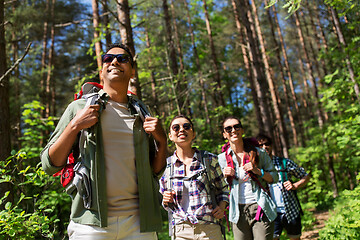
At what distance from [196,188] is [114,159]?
149 centimetres

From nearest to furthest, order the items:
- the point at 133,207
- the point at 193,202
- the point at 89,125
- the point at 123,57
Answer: the point at 89,125
the point at 133,207
the point at 123,57
the point at 193,202

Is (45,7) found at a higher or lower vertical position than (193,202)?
higher

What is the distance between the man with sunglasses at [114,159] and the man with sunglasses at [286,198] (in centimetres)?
339

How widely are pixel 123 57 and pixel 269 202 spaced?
2.54 metres

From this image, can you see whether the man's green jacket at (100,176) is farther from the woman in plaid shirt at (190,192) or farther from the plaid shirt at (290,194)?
the plaid shirt at (290,194)

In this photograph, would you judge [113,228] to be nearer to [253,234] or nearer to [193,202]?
[193,202]

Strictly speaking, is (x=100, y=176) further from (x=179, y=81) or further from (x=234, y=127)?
(x=179, y=81)

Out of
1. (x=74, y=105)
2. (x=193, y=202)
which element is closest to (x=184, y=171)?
(x=193, y=202)

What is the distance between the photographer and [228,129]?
12.8 feet

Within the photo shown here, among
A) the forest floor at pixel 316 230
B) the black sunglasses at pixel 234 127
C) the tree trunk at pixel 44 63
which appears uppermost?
the tree trunk at pixel 44 63

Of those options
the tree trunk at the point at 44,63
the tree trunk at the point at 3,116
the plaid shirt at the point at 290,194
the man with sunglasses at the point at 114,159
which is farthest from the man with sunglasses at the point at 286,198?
the tree trunk at the point at 44,63

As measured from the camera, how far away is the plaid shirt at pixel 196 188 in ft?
9.77

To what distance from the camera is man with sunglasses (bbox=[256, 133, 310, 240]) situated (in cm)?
477

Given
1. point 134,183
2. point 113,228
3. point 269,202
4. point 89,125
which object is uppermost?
point 89,125
